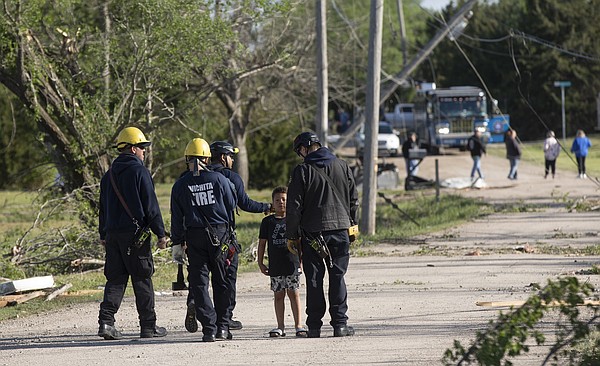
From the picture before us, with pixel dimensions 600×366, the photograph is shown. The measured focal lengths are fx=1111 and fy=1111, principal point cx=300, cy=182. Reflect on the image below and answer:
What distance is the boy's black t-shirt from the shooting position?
34.0 ft

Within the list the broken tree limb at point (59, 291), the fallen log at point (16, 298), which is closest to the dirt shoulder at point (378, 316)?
the broken tree limb at point (59, 291)

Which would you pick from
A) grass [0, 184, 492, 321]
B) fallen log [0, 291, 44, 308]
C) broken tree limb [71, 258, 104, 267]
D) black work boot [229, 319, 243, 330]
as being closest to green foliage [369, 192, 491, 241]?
grass [0, 184, 492, 321]

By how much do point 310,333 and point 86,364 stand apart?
216 cm

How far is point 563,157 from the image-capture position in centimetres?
5322

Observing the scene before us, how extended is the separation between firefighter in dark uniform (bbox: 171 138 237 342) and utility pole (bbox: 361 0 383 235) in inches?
481

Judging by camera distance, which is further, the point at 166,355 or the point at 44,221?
the point at 44,221

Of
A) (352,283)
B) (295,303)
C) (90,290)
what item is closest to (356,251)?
(352,283)

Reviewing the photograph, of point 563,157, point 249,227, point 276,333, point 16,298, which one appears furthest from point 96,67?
point 563,157

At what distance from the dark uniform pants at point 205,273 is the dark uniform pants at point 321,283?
30.3 inches

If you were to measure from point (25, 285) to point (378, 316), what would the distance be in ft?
17.2

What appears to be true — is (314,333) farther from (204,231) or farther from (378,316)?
(378,316)

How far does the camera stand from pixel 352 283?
14.9 m

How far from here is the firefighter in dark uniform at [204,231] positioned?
10.1 m

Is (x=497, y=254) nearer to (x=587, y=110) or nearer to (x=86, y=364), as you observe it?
(x=86, y=364)
